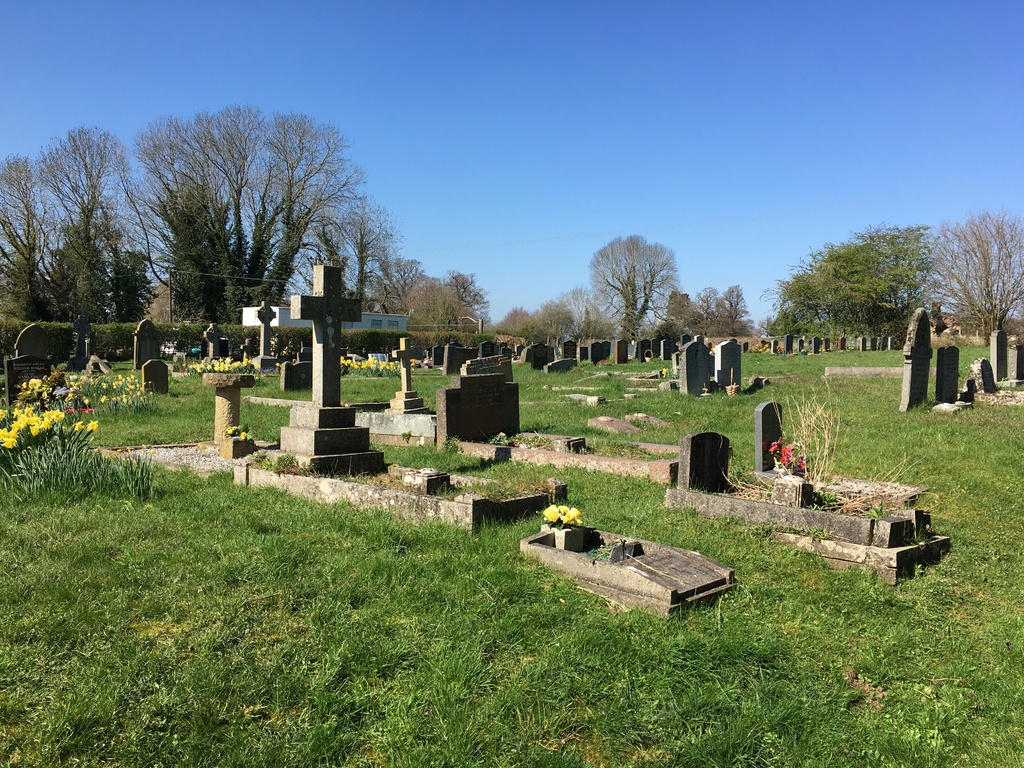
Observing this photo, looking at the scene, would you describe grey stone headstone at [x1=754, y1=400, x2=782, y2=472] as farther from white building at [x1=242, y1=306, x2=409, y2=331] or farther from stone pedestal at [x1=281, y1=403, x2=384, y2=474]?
white building at [x1=242, y1=306, x2=409, y2=331]

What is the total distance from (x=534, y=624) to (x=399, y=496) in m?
2.46

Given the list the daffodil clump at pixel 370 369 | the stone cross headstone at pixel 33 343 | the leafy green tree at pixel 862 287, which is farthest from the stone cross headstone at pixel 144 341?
the leafy green tree at pixel 862 287

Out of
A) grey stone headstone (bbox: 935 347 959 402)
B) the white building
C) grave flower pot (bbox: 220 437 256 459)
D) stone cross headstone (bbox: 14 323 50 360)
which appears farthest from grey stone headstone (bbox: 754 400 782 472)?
the white building

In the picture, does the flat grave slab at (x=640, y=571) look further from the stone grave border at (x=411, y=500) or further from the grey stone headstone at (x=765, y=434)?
the grey stone headstone at (x=765, y=434)

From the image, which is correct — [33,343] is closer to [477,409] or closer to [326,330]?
[326,330]

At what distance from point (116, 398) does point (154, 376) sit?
272 cm

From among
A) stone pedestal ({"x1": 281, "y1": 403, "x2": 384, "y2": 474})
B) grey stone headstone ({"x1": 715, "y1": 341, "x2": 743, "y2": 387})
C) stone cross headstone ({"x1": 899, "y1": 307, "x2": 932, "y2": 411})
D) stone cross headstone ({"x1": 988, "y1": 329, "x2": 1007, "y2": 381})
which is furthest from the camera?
stone cross headstone ({"x1": 988, "y1": 329, "x2": 1007, "y2": 381})

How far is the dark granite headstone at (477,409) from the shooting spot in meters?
10.2

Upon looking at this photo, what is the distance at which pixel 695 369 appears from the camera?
16.3 meters

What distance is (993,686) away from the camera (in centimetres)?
375

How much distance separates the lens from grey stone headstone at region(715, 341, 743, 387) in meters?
17.4

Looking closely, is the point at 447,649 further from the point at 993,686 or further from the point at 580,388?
the point at 580,388

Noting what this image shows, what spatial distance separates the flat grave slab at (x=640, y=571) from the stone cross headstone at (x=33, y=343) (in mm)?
14950

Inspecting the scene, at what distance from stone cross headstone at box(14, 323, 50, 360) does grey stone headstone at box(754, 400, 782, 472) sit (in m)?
15.1
